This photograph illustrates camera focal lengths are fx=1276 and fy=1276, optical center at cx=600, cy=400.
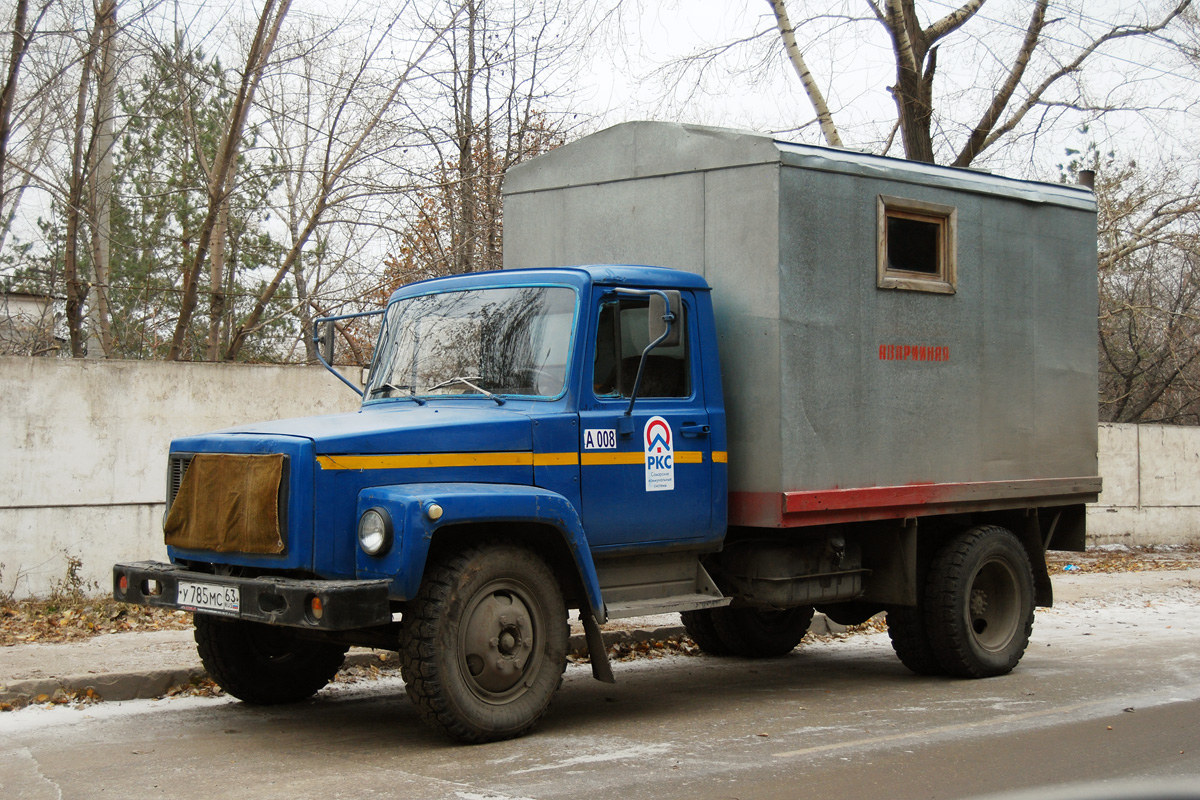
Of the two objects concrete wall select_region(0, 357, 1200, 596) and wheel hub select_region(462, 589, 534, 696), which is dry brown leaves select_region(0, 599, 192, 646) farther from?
wheel hub select_region(462, 589, 534, 696)

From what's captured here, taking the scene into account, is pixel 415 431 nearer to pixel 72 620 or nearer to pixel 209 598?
pixel 209 598

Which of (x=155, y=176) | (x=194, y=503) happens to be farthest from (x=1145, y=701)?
(x=155, y=176)

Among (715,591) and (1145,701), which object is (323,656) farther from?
(1145,701)

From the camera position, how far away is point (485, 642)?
6.59m

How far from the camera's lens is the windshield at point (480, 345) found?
7.29 m

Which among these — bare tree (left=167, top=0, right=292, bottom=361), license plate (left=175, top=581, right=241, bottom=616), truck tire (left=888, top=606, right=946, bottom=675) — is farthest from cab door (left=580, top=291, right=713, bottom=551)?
bare tree (left=167, top=0, right=292, bottom=361)

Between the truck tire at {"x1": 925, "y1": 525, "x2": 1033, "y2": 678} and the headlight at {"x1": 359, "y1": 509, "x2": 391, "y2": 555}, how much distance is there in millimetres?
4427

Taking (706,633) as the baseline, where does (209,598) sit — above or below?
above

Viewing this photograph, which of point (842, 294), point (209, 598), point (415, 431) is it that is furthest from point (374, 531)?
point (842, 294)

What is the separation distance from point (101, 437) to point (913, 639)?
711 centimetres

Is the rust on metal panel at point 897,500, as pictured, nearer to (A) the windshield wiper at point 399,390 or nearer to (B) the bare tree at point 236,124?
(A) the windshield wiper at point 399,390

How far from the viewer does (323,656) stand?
26.2 feet

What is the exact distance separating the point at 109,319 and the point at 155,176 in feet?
13.2

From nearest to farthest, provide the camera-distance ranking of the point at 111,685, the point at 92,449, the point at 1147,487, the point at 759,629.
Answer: the point at 111,685
the point at 759,629
the point at 92,449
the point at 1147,487
